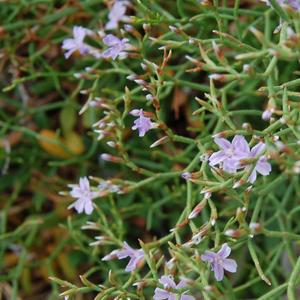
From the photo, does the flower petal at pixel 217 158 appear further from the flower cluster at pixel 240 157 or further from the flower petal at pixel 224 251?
the flower petal at pixel 224 251

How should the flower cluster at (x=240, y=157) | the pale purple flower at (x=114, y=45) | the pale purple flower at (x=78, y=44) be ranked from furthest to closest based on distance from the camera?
the pale purple flower at (x=78, y=44) < the pale purple flower at (x=114, y=45) < the flower cluster at (x=240, y=157)

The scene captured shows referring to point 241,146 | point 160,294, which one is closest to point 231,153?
point 241,146

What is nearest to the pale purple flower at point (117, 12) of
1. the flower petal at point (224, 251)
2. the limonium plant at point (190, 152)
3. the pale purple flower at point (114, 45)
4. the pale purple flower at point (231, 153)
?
the limonium plant at point (190, 152)

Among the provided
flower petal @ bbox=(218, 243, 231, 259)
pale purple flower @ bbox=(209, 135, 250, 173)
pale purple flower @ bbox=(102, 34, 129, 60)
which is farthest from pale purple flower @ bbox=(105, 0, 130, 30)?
flower petal @ bbox=(218, 243, 231, 259)

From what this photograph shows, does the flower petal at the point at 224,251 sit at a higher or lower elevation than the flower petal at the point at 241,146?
lower

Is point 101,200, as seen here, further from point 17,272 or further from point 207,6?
point 207,6

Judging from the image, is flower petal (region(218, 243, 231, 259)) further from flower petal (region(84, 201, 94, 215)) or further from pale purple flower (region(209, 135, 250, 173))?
flower petal (region(84, 201, 94, 215))
